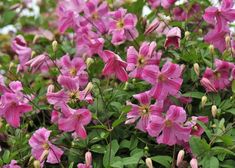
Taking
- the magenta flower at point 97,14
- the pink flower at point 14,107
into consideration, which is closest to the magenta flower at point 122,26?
the magenta flower at point 97,14

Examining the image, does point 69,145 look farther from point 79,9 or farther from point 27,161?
point 79,9

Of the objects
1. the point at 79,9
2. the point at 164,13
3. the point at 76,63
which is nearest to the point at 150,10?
the point at 164,13

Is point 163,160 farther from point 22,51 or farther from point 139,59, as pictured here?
point 22,51

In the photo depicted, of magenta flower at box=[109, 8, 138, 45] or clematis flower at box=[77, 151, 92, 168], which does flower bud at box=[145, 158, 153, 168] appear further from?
magenta flower at box=[109, 8, 138, 45]

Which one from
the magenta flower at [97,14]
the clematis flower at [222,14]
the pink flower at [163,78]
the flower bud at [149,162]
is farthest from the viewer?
the magenta flower at [97,14]

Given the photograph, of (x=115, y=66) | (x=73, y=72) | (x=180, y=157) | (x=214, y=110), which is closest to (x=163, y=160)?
(x=180, y=157)

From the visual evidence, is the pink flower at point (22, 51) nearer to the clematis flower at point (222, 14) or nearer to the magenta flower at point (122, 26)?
the magenta flower at point (122, 26)
